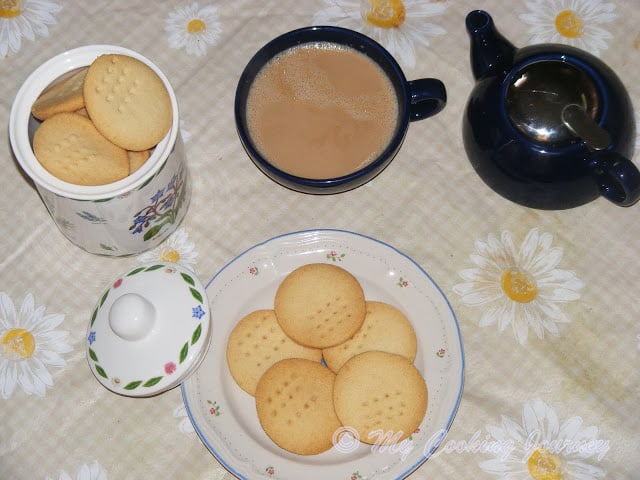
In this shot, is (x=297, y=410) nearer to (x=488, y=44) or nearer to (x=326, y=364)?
(x=326, y=364)

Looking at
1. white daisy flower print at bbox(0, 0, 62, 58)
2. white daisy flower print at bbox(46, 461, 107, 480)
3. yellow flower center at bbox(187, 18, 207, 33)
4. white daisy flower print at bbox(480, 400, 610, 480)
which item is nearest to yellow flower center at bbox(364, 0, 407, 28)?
yellow flower center at bbox(187, 18, 207, 33)

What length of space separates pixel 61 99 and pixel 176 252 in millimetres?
245

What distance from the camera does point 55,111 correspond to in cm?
65

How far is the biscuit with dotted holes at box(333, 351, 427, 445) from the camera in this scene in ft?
2.32

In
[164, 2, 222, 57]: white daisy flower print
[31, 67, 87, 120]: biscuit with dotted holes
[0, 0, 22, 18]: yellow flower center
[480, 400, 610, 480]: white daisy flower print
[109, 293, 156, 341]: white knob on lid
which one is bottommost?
[480, 400, 610, 480]: white daisy flower print

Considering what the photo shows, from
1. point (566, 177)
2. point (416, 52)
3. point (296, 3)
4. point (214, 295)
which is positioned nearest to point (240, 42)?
point (296, 3)

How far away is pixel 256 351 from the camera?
0.75 metres

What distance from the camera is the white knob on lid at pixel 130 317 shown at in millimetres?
653

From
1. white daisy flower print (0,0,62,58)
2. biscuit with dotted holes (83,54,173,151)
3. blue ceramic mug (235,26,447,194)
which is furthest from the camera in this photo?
white daisy flower print (0,0,62,58)

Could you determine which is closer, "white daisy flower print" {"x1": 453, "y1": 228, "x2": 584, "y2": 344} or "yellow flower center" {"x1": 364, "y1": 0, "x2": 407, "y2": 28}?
"white daisy flower print" {"x1": 453, "y1": 228, "x2": 584, "y2": 344}

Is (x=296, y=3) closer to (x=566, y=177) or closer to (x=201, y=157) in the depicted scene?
(x=201, y=157)

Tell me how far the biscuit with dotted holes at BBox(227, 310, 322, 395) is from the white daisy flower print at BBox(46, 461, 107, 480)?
19 cm

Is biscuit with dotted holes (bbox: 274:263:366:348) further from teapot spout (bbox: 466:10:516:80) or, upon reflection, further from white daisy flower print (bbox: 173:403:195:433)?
teapot spout (bbox: 466:10:516:80)

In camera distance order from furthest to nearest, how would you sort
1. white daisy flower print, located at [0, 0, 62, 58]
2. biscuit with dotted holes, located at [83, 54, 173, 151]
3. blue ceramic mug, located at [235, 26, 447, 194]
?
white daisy flower print, located at [0, 0, 62, 58] < blue ceramic mug, located at [235, 26, 447, 194] < biscuit with dotted holes, located at [83, 54, 173, 151]
